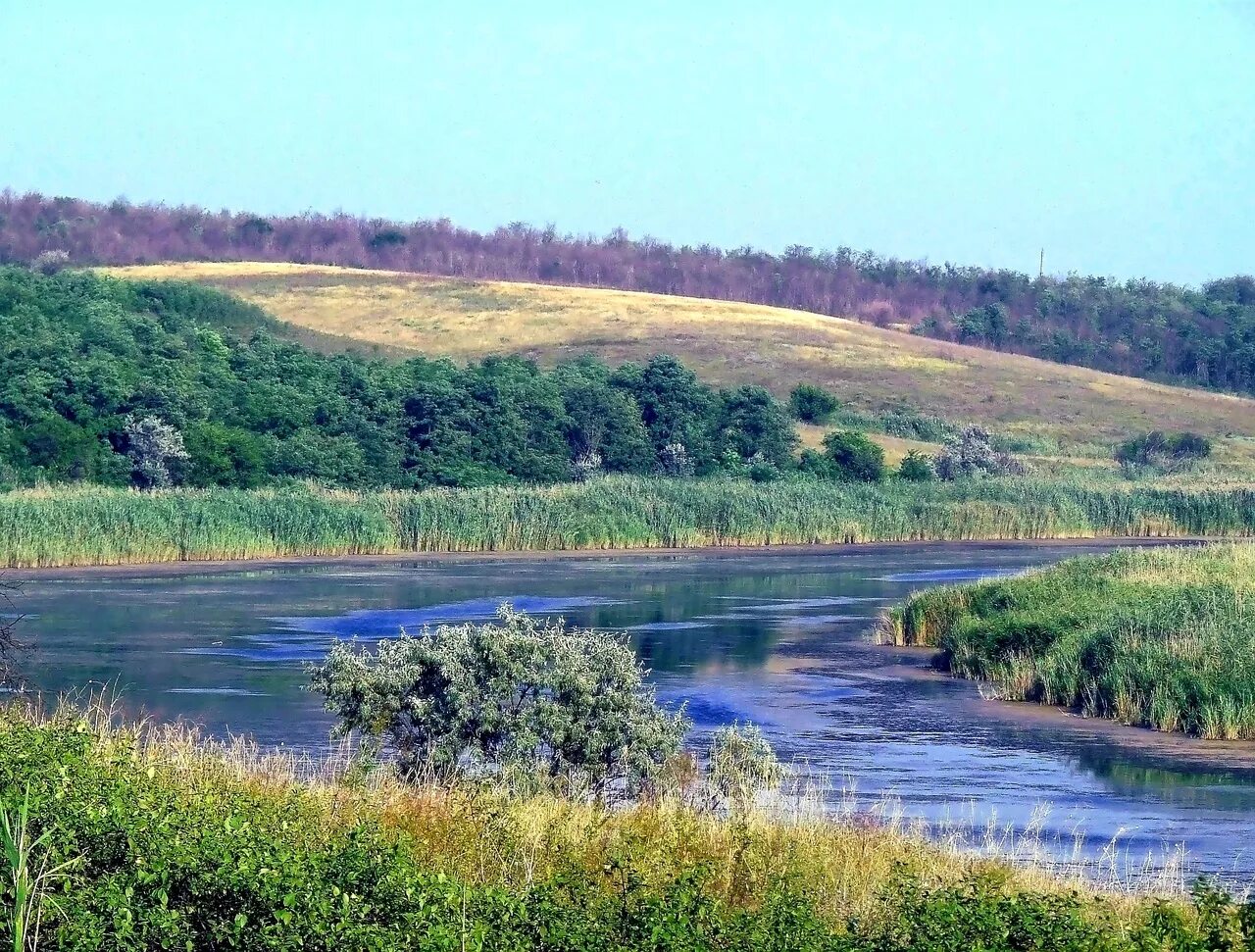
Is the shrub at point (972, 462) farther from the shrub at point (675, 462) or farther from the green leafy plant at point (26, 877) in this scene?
the green leafy plant at point (26, 877)

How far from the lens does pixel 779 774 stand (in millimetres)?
18750

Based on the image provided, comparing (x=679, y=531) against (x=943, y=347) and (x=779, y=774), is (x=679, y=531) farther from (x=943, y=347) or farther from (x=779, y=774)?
(x=943, y=347)

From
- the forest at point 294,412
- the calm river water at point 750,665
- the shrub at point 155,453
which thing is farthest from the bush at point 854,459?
the shrub at point 155,453

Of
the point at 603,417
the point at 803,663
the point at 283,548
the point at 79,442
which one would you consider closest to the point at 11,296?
the point at 79,442

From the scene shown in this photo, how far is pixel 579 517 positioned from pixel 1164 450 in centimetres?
4217

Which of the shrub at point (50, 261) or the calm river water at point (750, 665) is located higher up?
the shrub at point (50, 261)

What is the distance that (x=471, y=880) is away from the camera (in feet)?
39.6

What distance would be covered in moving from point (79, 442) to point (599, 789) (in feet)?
146

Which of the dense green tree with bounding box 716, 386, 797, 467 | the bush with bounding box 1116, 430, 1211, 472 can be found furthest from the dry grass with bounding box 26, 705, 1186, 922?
the bush with bounding box 1116, 430, 1211, 472

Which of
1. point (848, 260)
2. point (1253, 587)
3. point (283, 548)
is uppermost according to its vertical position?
point (848, 260)

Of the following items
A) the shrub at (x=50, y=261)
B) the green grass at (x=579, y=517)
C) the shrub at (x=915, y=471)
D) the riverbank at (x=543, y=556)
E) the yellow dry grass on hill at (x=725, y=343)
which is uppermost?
the shrub at (x=50, y=261)

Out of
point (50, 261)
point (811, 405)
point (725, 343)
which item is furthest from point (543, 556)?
point (50, 261)

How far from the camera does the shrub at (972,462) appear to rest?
73137mm

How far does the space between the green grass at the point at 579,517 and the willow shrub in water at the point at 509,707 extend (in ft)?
93.4
